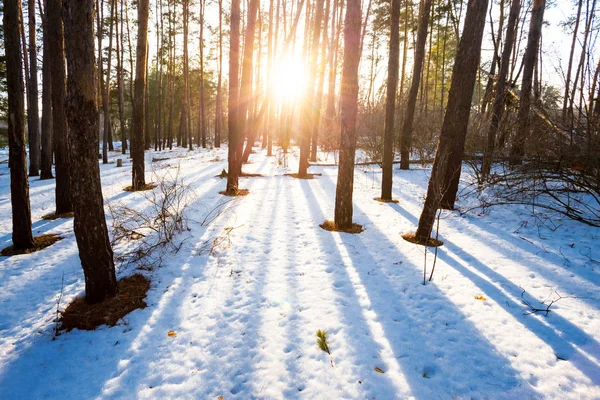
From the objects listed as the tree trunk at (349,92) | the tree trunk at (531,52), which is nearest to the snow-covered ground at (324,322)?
the tree trunk at (349,92)

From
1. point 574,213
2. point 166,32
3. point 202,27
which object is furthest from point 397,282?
point 166,32

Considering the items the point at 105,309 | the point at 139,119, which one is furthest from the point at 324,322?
the point at 139,119

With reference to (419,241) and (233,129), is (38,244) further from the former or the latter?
(419,241)

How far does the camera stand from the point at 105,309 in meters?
2.90

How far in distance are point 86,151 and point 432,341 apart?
3.67m

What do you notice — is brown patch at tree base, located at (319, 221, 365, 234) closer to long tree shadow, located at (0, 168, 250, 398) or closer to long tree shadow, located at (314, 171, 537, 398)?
long tree shadow, located at (314, 171, 537, 398)

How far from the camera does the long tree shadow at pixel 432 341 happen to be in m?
2.09

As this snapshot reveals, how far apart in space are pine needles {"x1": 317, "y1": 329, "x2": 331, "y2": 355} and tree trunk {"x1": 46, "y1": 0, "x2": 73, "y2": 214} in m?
5.52

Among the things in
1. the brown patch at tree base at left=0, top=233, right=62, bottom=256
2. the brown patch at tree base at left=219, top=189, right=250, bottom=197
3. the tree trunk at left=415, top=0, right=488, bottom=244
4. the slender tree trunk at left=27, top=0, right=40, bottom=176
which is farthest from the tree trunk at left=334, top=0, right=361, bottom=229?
the slender tree trunk at left=27, top=0, right=40, bottom=176

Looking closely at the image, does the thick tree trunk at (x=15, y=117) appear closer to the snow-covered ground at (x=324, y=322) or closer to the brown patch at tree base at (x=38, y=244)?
the brown patch at tree base at (x=38, y=244)

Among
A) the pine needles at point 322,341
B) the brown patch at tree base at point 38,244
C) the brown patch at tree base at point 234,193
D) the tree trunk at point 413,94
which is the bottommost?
the pine needles at point 322,341

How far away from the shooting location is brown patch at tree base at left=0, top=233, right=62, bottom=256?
4.21m

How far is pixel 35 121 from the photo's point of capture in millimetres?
11531

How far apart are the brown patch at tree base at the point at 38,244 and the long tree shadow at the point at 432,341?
4.95m
